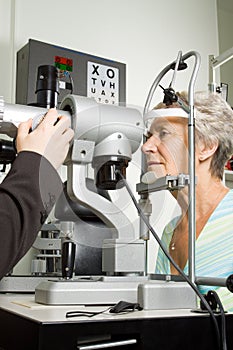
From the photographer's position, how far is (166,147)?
0.89 m

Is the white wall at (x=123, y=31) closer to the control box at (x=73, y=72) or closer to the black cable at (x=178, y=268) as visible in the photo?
the control box at (x=73, y=72)

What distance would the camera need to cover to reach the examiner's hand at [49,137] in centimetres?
74

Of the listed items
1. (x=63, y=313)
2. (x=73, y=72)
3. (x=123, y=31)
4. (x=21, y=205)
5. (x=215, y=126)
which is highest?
(x=123, y=31)

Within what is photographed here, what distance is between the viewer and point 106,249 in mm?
855

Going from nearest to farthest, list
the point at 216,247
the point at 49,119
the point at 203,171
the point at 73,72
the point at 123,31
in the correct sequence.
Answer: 1. the point at 49,119
2. the point at 216,247
3. the point at 203,171
4. the point at 73,72
5. the point at 123,31

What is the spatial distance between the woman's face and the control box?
759mm

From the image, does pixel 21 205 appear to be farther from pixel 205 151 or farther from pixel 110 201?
pixel 205 151

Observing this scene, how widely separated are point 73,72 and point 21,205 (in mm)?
1233

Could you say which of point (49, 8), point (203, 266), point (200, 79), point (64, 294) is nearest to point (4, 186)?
point (64, 294)

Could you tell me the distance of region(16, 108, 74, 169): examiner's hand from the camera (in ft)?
2.44

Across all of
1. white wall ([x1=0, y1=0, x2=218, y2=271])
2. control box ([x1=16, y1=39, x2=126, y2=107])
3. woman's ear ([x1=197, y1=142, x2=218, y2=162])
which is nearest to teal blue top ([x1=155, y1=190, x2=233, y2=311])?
woman's ear ([x1=197, y1=142, x2=218, y2=162])

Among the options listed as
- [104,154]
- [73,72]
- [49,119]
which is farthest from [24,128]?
[73,72]

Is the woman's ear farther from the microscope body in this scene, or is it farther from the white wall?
the white wall

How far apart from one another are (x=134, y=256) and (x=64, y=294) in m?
0.16
